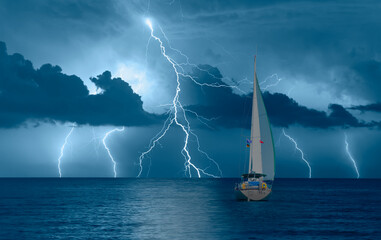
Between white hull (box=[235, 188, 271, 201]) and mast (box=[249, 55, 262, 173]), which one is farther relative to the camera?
mast (box=[249, 55, 262, 173])

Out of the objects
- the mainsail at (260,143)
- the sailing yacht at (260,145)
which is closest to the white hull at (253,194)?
the sailing yacht at (260,145)

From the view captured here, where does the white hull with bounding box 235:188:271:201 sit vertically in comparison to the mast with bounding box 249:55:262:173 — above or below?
below

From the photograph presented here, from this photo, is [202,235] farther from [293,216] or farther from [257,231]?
[293,216]

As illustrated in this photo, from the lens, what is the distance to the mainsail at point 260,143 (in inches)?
2559

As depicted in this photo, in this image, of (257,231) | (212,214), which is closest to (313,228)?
(257,231)

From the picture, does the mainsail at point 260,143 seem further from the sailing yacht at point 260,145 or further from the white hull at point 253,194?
the white hull at point 253,194

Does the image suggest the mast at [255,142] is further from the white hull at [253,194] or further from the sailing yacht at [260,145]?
the white hull at [253,194]

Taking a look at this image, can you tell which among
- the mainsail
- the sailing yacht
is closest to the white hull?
the sailing yacht

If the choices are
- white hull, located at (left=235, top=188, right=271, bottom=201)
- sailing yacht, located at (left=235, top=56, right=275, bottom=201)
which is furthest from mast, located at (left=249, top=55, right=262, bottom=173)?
white hull, located at (left=235, top=188, right=271, bottom=201)

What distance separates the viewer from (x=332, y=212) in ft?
193

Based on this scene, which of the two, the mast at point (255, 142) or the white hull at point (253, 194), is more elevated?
the mast at point (255, 142)

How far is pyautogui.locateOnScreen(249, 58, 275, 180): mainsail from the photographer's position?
65000 mm

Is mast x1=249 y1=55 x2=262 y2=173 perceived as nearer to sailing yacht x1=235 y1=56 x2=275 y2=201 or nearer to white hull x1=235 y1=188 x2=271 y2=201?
sailing yacht x1=235 y1=56 x2=275 y2=201

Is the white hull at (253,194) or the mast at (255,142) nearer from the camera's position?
the white hull at (253,194)
